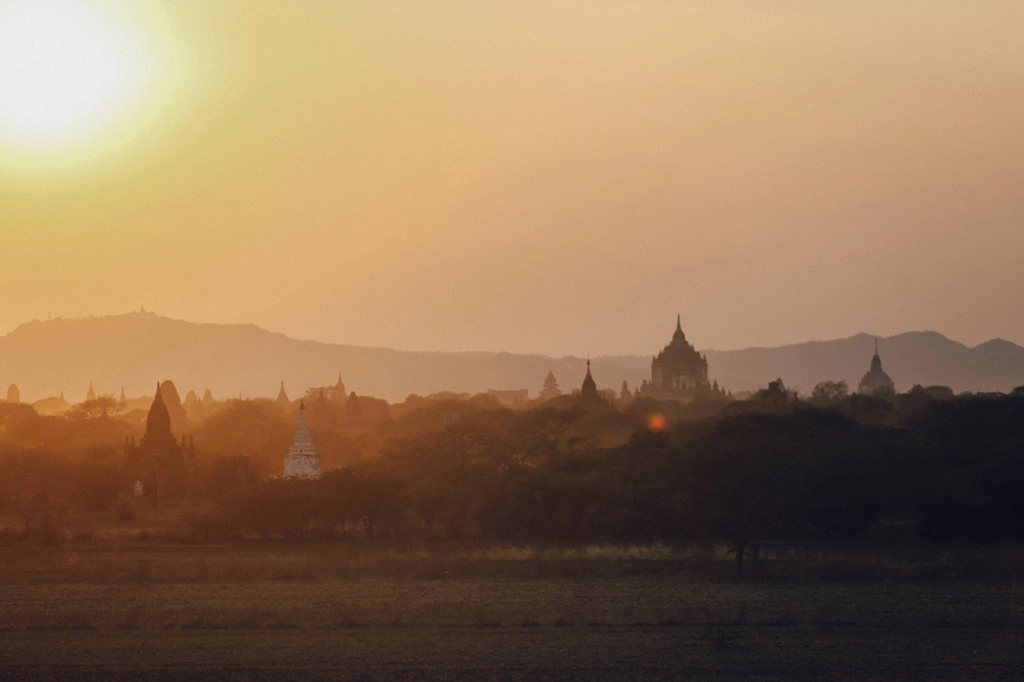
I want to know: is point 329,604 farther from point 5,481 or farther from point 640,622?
point 5,481

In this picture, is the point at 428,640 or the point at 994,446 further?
the point at 994,446

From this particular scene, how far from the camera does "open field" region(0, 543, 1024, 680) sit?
29750 millimetres

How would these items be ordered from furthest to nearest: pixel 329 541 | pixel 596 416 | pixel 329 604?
pixel 596 416, pixel 329 541, pixel 329 604

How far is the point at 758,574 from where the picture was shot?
42656 mm

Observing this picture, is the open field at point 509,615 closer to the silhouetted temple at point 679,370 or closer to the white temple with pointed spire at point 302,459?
the white temple with pointed spire at point 302,459

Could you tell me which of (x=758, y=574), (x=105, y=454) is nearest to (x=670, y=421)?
(x=105, y=454)

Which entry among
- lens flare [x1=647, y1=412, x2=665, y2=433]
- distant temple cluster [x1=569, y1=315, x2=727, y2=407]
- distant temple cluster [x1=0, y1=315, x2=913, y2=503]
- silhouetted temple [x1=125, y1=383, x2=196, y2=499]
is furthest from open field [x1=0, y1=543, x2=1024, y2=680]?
distant temple cluster [x1=569, y1=315, x2=727, y2=407]

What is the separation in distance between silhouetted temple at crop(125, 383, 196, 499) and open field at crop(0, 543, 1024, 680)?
31932 mm

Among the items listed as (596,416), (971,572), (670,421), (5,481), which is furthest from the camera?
(670,421)

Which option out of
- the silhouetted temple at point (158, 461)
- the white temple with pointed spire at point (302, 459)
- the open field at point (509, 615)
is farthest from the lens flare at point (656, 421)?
the open field at point (509, 615)

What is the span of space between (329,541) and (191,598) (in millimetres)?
14817

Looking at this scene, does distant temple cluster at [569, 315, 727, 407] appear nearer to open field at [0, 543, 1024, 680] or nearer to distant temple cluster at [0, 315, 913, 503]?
distant temple cluster at [0, 315, 913, 503]

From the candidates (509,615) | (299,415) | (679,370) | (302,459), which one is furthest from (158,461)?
(679,370)

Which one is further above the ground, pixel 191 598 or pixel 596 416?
pixel 596 416
